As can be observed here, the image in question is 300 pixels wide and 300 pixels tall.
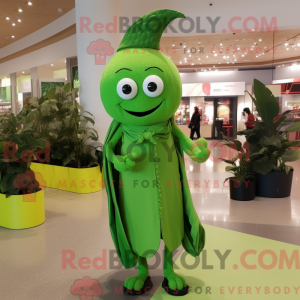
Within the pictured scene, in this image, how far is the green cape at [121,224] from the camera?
6.44 ft

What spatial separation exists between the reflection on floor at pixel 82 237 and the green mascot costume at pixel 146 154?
44 centimetres

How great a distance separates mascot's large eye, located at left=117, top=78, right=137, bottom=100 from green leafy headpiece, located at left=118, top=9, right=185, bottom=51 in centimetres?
28

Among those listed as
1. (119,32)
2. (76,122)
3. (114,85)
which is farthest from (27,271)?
(119,32)

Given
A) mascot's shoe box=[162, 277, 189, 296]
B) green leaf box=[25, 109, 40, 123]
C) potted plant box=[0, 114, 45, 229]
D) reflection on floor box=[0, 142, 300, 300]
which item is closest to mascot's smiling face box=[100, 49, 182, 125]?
mascot's shoe box=[162, 277, 189, 296]

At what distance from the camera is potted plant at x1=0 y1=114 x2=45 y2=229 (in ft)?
10.6

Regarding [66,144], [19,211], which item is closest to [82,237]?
[19,211]

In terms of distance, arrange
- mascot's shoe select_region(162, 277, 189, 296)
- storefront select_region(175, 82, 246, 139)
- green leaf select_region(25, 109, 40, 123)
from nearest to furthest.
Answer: mascot's shoe select_region(162, 277, 189, 296) → green leaf select_region(25, 109, 40, 123) → storefront select_region(175, 82, 246, 139)

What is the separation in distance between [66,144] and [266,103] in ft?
10.1

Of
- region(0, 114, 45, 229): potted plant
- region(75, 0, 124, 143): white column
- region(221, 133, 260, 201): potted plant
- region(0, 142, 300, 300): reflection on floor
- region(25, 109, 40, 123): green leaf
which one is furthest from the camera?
region(75, 0, 124, 143): white column

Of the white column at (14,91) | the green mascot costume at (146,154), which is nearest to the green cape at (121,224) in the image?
the green mascot costume at (146,154)

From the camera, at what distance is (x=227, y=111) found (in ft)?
46.5

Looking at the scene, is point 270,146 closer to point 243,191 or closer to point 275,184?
point 275,184

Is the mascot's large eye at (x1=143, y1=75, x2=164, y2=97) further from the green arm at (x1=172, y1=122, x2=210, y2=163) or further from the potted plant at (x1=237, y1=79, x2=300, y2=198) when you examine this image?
the potted plant at (x1=237, y1=79, x2=300, y2=198)

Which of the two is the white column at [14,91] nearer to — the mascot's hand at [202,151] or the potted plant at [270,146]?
the potted plant at [270,146]
